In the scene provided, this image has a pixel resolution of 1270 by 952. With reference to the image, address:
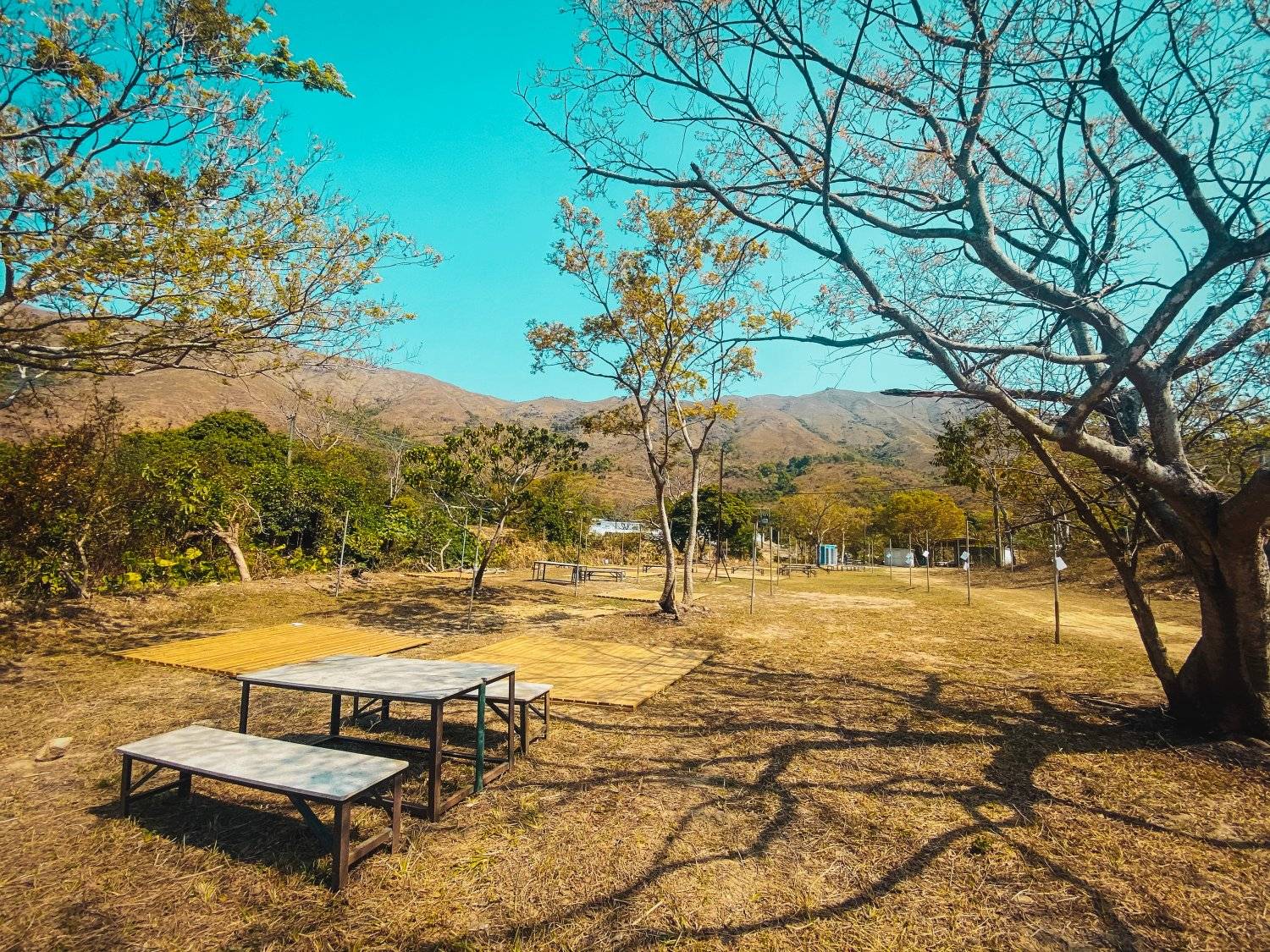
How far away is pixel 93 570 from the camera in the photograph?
8.45 metres

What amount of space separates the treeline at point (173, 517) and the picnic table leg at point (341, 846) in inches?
314

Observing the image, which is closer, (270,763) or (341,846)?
(341,846)

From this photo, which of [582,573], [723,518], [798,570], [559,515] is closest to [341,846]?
[582,573]

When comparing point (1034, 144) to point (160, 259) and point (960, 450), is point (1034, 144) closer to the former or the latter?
point (960, 450)

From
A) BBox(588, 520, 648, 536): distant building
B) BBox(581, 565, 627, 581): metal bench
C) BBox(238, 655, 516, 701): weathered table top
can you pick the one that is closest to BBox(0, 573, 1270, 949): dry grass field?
BBox(238, 655, 516, 701): weathered table top

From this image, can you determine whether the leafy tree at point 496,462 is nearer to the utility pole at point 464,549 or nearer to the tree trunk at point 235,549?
the utility pole at point 464,549

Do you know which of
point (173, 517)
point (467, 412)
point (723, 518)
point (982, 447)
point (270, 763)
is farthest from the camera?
point (467, 412)

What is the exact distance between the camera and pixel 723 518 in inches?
1075

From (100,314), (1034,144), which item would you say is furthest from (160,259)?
(1034,144)

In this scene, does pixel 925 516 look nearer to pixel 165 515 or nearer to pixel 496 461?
pixel 496 461

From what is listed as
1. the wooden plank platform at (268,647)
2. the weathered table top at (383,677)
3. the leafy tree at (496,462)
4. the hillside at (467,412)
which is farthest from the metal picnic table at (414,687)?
the leafy tree at (496,462)

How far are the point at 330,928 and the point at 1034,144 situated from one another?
7.08 m

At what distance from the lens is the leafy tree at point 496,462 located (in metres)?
11.8

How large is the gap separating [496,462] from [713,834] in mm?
9811
